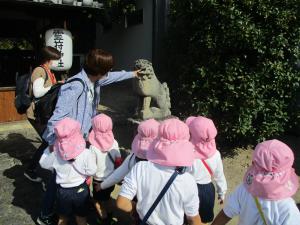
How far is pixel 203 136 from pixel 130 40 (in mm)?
8786

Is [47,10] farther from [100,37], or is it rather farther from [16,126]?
[100,37]

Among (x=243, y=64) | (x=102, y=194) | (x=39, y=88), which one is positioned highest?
(x=243, y=64)

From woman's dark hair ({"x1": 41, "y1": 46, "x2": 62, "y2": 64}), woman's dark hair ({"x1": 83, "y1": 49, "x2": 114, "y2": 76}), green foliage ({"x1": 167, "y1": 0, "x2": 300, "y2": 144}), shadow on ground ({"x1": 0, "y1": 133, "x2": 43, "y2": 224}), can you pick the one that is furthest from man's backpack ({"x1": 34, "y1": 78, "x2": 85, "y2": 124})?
green foliage ({"x1": 167, "y1": 0, "x2": 300, "y2": 144})

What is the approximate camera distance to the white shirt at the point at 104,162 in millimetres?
3330

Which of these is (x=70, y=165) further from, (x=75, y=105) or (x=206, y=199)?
(x=206, y=199)

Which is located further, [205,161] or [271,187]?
[205,161]

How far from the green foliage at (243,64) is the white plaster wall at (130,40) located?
13.5 feet

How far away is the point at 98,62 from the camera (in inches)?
129

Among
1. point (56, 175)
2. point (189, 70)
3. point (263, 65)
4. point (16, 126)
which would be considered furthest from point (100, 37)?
point (56, 175)

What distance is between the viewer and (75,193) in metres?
3.23

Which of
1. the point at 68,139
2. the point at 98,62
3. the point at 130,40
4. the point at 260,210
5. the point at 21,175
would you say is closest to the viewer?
the point at 260,210

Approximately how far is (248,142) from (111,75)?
3.35m

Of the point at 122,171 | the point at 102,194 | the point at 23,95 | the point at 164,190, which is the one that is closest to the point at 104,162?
the point at 102,194

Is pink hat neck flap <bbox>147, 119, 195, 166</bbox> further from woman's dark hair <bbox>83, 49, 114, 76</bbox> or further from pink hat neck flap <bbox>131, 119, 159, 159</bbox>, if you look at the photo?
woman's dark hair <bbox>83, 49, 114, 76</bbox>
